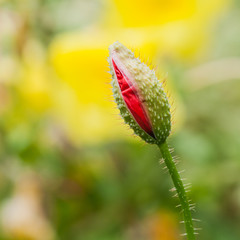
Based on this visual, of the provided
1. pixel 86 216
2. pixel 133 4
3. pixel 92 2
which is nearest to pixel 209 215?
pixel 86 216

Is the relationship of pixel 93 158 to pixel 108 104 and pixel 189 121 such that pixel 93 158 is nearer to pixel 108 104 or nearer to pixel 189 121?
pixel 108 104

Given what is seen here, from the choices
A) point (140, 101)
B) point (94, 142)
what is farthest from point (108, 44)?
point (140, 101)

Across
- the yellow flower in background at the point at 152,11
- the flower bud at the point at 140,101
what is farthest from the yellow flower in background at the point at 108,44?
the flower bud at the point at 140,101

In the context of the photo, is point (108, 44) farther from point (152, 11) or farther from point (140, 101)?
point (140, 101)

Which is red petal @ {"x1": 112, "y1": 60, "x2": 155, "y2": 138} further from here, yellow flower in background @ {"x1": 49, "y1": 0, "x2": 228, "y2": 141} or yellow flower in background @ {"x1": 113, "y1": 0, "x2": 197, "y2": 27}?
yellow flower in background @ {"x1": 113, "y1": 0, "x2": 197, "y2": 27}

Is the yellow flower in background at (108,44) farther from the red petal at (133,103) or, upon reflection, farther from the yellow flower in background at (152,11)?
the red petal at (133,103)

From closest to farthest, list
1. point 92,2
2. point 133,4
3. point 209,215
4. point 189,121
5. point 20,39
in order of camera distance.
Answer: point 20,39 < point 209,215 < point 133,4 < point 189,121 < point 92,2

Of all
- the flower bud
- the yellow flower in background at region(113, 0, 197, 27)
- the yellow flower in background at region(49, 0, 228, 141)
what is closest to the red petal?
the flower bud
